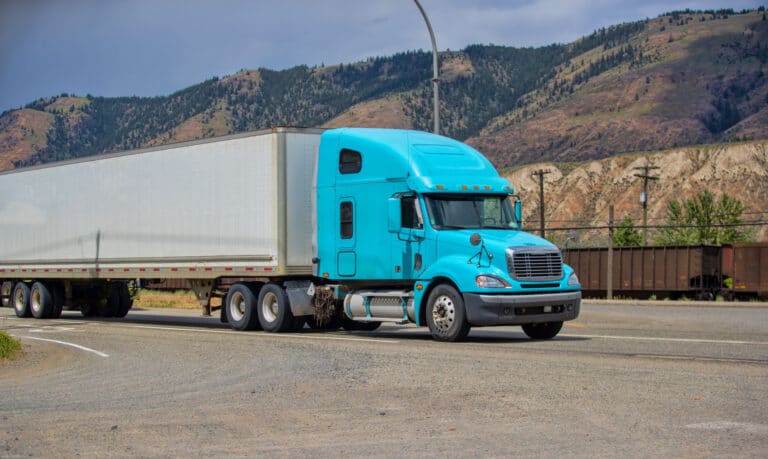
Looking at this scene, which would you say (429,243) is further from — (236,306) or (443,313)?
(236,306)

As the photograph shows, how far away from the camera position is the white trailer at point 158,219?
2053cm

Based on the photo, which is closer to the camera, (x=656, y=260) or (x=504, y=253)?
(x=504, y=253)

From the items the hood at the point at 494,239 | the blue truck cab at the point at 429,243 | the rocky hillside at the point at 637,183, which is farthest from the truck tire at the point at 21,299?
the rocky hillside at the point at 637,183

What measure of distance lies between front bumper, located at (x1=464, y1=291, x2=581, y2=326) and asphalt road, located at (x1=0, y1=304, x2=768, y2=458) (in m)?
0.47

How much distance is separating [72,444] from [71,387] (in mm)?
4285

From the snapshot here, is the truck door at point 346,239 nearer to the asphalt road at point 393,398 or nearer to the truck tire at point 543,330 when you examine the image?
the asphalt road at point 393,398

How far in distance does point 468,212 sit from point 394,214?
1.31 metres

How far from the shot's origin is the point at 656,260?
4306 centimetres

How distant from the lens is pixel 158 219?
2375cm

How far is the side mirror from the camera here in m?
17.8

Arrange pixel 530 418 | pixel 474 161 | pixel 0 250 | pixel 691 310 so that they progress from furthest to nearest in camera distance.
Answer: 1. pixel 691 310
2. pixel 0 250
3. pixel 474 161
4. pixel 530 418

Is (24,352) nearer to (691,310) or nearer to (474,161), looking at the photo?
(474,161)

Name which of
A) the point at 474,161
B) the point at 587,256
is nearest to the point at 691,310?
the point at 587,256

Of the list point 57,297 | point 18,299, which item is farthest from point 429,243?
point 18,299
